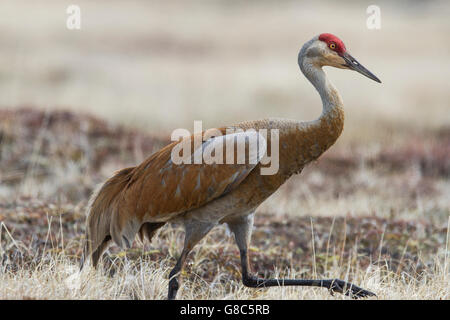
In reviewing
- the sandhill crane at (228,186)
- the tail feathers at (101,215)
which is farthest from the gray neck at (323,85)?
the tail feathers at (101,215)

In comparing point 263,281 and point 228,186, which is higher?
point 228,186

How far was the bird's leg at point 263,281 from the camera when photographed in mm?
4859

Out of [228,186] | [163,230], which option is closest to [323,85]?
[228,186]

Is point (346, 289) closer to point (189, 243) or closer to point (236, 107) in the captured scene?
point (189, 243)

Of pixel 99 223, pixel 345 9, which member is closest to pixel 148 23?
pixel 345 9

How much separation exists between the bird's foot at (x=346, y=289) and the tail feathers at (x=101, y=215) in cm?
158

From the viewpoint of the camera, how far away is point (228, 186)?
15.3ft

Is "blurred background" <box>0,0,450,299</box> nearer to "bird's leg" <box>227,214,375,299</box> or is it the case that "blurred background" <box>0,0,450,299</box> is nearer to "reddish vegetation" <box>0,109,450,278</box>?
"reddish vegetation" <box>0,109,450,278</box>

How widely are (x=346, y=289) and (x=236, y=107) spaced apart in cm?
1062

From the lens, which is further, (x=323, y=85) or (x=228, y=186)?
(x=323, y=85)

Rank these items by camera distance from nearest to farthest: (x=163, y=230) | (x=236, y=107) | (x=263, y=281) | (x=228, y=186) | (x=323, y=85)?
1. (x=228, y=186)
2. (x=323, y=85)
3. (x=263, y=281)
4. (x=163, y=230)
5. (x=236, y=107)

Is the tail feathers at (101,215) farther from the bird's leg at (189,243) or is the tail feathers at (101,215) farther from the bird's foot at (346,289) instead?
the bird's foot at (346,289)

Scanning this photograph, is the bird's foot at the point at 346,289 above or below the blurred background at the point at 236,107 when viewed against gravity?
below
